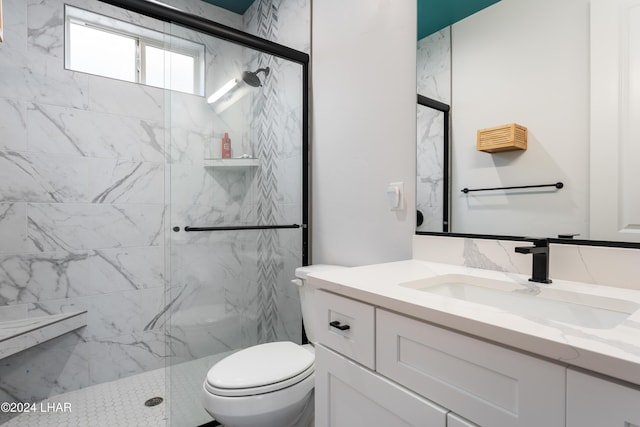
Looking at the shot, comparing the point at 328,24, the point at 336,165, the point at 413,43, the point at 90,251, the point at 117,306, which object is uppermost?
the point at 328,24

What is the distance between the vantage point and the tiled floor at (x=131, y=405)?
156cm

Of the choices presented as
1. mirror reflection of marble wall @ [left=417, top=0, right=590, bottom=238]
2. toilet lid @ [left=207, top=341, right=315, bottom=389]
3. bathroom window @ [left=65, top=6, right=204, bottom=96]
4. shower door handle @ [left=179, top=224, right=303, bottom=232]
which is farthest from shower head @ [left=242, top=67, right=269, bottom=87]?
toilet lid @ [left=207, top=341, right=315, bottom=389]

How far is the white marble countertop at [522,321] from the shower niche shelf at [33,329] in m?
1.69

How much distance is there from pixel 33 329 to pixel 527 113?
247 cm

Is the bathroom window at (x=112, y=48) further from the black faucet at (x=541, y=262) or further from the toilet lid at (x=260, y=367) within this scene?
the black faucet at (x=541, y=262)

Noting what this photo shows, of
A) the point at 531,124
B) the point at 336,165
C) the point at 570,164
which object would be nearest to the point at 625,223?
the point at 570,164

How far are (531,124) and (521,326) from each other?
73cm

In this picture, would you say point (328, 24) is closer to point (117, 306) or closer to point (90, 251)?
point (90, 251)

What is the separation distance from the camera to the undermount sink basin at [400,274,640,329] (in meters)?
0.72

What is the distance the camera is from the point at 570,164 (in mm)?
923

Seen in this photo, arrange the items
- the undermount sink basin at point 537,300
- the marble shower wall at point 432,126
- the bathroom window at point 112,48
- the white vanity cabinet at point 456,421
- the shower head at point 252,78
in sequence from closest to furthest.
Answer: the white vanity cabinet at point 456,421 → the undermount sink basin at point 537,300 → the marble shower wall at point 432,126 → the shower head at point 252,78 → the bathroom window at point 112,48

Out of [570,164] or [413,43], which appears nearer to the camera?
[570,164]

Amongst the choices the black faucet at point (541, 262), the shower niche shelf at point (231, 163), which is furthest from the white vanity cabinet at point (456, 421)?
the shower niche shelf at point (231, 163)

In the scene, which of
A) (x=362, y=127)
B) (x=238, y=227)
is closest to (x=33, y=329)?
(x=238, y=227)
